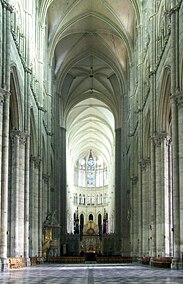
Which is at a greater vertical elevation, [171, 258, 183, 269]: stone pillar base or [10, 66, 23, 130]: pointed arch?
[10, 66, 23, 130]: pointed arch

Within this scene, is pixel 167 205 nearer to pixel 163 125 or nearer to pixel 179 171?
pixel 163 125

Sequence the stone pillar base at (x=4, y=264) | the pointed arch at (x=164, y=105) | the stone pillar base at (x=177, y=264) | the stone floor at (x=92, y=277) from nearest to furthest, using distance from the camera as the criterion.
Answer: the stone floor at (x=92, y=277) → the stone pillar base at (x=4, y=264) → the stone pillar base at (x=177, y=264) → the pointed arch at (x=164, y=105)

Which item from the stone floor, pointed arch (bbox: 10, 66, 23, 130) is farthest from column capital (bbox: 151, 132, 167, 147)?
the stone floor

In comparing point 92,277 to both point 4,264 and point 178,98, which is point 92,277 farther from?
point 178,98

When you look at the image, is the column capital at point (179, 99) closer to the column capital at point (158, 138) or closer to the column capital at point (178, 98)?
the column capital at point (178, 98)

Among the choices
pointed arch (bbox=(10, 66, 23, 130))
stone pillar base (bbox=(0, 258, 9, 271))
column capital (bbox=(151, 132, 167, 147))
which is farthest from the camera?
column capital (bbox=(151, 132, 167, 147))

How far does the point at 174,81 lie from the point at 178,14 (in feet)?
11.6

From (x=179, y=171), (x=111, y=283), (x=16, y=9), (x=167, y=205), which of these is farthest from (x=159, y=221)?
(x=111, y=283)

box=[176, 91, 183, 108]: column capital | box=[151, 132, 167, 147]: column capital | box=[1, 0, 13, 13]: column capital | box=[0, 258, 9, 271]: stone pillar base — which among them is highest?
box=[1, 0, 13, 13]: column capital

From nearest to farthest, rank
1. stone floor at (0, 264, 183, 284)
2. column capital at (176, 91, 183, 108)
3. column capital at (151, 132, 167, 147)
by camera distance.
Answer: stone floor at (0, 264, 183, 284), column capital at (176, 91, 183, 108), column capital at (151, 132, 167, 147)

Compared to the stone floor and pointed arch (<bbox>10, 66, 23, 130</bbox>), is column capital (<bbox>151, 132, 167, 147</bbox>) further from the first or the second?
the stone floor

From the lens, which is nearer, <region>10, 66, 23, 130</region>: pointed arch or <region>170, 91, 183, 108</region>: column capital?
<region>170, 91, 183, 108</region>: column capital

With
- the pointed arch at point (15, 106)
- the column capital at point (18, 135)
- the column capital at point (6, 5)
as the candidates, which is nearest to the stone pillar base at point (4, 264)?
the column capital at point (18, 135)

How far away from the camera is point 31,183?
45219 mm
